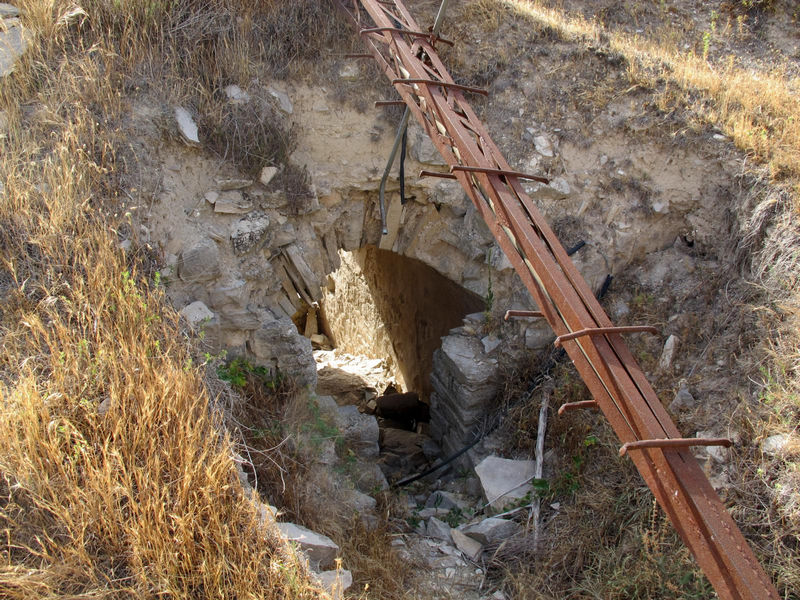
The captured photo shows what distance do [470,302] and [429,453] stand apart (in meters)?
1.59

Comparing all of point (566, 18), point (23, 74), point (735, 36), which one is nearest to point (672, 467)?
point (23, 74)

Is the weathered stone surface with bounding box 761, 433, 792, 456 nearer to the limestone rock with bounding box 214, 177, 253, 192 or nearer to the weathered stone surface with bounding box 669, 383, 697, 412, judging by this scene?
the weathered stone surface with bounding box 669, 383, 697, 412

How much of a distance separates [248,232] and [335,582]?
3116mm

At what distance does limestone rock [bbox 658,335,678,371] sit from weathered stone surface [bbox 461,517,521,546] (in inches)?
63.7

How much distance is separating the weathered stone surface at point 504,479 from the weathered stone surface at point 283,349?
1.58m

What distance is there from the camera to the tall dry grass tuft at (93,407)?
8.11 ft

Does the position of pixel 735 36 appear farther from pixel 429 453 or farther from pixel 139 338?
pixel 139 338

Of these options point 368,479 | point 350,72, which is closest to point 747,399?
point 368,479

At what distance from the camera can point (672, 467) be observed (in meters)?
2.28

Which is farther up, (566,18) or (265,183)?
(566,18)

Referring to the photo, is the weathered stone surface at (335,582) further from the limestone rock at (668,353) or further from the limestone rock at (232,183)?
the limestone rock at (232,183)

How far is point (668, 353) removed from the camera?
14.9ft

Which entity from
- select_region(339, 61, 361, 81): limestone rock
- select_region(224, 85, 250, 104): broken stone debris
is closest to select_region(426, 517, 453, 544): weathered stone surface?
select_region(224, 85, 250, 104): broken stone debris

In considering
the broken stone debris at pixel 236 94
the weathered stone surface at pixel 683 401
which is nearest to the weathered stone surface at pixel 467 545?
the weathered stone surface at pixel 683 401
